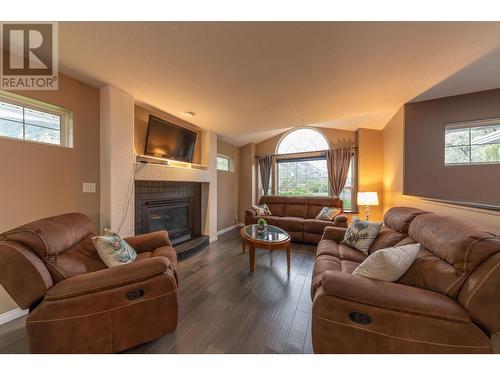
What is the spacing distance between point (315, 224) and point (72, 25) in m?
4.02

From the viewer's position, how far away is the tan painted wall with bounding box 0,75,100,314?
1.59 meters

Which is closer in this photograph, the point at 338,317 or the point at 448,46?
the point at 338,317

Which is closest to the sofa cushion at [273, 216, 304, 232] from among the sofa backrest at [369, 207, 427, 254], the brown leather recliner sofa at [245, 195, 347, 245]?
the brown leather recliner sofa at [245, 195, 347, 245]

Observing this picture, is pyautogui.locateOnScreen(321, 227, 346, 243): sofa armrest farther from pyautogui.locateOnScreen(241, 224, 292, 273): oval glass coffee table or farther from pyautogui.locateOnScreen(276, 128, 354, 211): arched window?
pyautogui.locateOnScreen(276, 128, 354, 211): arched window

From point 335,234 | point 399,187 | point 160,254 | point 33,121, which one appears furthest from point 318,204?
point 33,121

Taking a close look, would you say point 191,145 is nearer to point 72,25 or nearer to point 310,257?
point 72,25

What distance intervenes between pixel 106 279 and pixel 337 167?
15.3 ft

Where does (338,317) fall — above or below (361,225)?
below

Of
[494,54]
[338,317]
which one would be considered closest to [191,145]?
[338,317]

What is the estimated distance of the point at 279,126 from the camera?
139 inches

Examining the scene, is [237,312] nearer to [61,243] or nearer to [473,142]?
[61,243]

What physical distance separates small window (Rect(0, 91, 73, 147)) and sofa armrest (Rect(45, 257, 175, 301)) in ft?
5.05

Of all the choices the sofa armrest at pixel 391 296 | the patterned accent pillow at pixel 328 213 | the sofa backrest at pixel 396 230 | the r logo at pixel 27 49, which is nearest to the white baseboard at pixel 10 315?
the r logo at pixel 27 49

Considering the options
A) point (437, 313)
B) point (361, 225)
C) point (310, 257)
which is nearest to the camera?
point (437, 313)
